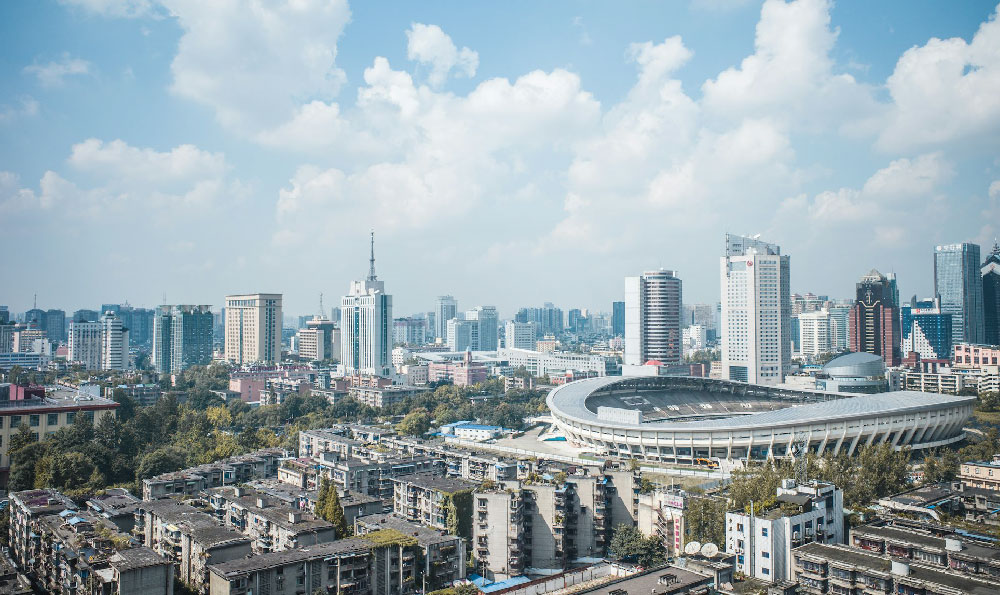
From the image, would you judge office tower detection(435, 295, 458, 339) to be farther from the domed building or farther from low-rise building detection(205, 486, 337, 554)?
low-rise building detection(205, 486, 337, 554)

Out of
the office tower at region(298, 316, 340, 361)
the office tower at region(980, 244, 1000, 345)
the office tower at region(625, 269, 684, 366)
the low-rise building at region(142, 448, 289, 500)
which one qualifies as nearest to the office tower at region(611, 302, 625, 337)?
the office tower at region(298, 316, 340, 361)

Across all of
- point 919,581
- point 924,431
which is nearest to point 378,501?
point 919,581

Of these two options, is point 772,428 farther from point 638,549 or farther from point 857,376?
point 857,376

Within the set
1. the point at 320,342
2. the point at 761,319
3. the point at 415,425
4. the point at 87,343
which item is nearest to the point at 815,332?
the point at 761,319

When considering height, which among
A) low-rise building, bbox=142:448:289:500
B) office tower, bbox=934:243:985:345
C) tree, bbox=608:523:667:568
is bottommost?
tree, bbox=608:523:667:568

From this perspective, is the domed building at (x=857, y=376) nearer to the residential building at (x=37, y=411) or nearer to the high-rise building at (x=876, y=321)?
the high-rise building at (x=876, y=321)

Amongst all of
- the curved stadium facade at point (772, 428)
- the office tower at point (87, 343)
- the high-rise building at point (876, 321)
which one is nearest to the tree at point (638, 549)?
the curved stadium facade at point (772, 428)

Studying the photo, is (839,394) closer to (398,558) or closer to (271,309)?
(398,558)

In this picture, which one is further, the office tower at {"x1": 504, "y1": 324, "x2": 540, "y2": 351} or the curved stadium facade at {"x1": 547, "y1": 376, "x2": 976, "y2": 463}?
the office tower at {"x1": 504, "y1": 324, "x2": 540, "y2": 351}
